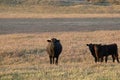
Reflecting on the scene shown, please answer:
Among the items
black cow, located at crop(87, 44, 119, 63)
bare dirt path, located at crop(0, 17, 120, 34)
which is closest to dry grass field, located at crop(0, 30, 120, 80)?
black cow, located at crop(87, 44, 119, 63)

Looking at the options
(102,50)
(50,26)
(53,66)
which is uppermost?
(53,66)

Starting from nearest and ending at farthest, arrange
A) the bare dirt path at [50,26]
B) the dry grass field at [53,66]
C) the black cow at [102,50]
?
the dry grass field at [53,66] < the black cow at [102,50] < the bare dirt path at [50,26]

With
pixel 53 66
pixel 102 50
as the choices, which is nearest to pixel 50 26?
pixel 102 50

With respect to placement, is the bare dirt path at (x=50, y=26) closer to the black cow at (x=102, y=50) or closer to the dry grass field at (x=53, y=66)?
the dry grass field at (x=53, y=66)

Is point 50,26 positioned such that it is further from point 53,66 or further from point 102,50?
point 53,66

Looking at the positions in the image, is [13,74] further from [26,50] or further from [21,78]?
[26,50]

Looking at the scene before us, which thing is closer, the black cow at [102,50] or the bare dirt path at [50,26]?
the black cow at [102,50]

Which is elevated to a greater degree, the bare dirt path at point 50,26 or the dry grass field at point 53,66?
the dry grass field at point 53,66

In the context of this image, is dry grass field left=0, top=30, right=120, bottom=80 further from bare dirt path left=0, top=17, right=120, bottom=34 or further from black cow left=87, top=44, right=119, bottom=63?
bare dirt path left=0, top=17, right=120, bottom=34

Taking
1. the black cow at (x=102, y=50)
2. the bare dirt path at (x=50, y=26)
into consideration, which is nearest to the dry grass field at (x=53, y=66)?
the black cow at (x=102, y=50)

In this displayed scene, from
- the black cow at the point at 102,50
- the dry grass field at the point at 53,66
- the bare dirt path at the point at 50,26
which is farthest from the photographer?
the bare dirt path at the point at 50,26

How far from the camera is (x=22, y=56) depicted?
24812 mm

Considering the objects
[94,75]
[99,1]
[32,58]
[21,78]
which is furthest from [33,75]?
[99,1]

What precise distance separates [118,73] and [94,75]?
2.72 feet
